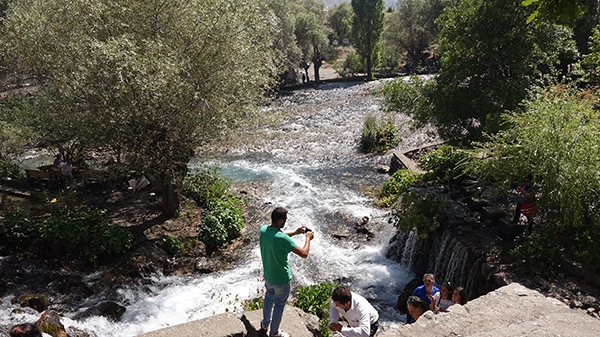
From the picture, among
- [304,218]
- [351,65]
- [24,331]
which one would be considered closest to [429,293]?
[24,331]

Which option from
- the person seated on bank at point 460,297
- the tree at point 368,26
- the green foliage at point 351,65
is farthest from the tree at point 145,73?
the green foliage at point 351,65

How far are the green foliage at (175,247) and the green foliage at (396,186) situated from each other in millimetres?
7252

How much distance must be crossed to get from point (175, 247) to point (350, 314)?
312 inches

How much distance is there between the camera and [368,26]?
1845 inches

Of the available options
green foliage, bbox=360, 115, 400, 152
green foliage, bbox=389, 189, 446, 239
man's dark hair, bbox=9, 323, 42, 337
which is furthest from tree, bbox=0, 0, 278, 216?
green foliage, bbox=360, 115, 400, 152

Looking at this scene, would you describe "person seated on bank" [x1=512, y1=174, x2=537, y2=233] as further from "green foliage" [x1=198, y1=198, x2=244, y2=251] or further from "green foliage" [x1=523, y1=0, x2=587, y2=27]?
"green foliage" [x1=198, y1=198, x2=244, y2=251]

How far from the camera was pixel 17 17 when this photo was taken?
14625 millimetres

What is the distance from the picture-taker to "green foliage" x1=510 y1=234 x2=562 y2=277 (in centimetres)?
835

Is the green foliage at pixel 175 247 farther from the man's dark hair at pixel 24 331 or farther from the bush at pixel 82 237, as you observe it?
the man's dark hair at pixel 24 331

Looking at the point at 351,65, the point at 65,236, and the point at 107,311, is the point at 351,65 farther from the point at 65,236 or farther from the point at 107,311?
the point at 107,311

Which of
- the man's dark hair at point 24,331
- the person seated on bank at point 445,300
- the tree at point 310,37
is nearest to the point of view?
the man's dark hair at point 24,331

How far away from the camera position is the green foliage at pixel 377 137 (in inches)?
907

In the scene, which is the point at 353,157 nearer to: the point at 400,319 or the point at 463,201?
the point at 463,201

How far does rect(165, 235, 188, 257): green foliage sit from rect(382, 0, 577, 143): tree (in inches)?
357
